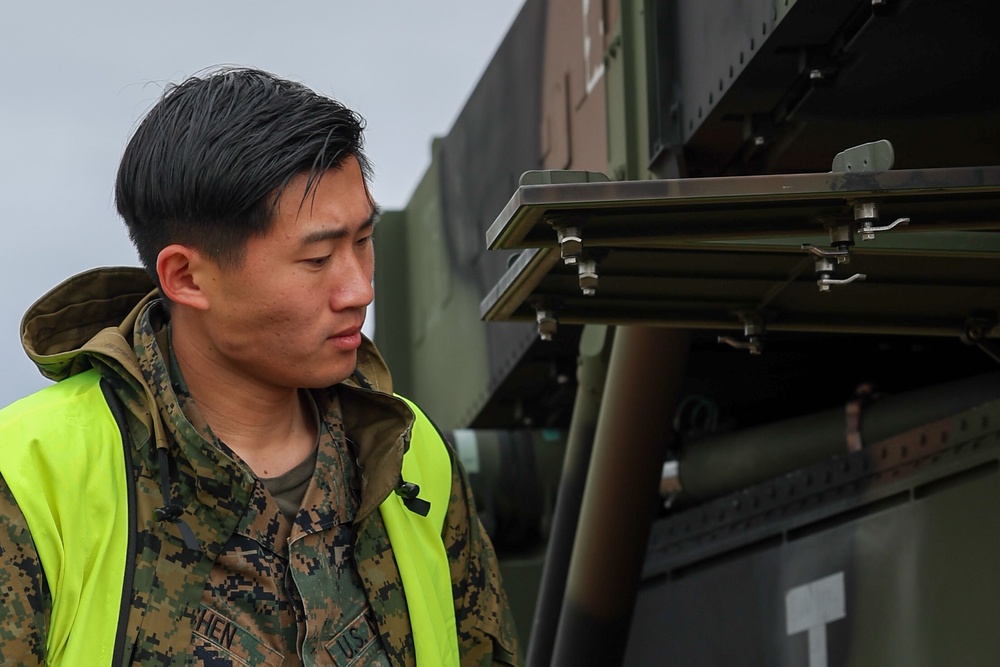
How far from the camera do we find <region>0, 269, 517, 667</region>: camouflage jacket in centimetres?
241

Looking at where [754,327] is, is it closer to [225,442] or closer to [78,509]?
[225,442]

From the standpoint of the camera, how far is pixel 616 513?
5.97 meters

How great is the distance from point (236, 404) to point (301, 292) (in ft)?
0.82

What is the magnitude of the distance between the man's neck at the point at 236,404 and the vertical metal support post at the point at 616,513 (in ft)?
10.5

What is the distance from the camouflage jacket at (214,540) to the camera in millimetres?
2412

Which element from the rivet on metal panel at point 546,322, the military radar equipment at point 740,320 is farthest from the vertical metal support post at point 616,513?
the rivet on metal panel at point 546,322

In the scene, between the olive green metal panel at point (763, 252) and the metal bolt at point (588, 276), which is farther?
the metal bolt at point (588, 276)

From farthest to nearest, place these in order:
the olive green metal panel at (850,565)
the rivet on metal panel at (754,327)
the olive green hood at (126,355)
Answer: the olive green metal panel at (850,565) → the rivet on metal panel at (754,327) → the olive green hood at (126,355)


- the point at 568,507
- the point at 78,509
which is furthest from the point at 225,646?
the point at 568,507

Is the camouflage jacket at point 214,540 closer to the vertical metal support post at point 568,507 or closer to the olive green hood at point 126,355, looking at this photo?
A: the olive green hood at point 126,355

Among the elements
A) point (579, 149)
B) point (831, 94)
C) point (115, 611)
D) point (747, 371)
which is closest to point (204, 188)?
point (115, 611)

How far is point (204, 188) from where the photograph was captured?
Result: 255 cm

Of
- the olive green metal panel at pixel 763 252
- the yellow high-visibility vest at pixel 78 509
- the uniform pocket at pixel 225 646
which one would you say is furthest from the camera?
the olive green metal panel at pixel 763 252

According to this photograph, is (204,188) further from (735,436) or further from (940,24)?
(735,436)
